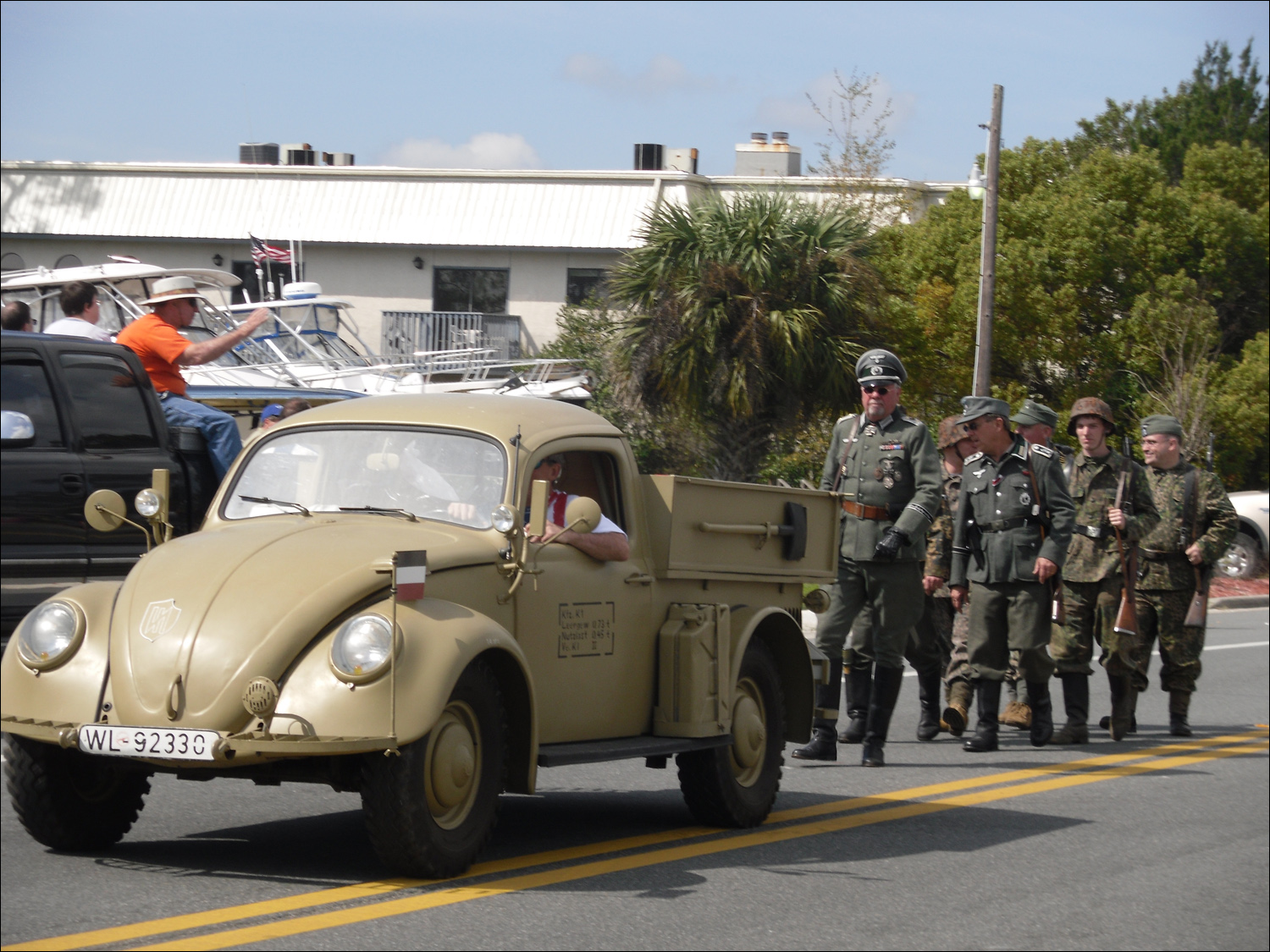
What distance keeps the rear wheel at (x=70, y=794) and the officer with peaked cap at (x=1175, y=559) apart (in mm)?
8118

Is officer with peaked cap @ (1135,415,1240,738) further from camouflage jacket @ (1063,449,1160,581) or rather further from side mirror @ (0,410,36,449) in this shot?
side mirror @ (0,410,36,449)

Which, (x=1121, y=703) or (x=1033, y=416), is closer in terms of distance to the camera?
(x=1033, y=416)

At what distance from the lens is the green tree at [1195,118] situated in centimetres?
4919

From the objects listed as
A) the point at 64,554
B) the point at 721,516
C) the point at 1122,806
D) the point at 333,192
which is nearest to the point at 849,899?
the point at 721,516

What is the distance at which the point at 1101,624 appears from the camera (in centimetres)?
1174

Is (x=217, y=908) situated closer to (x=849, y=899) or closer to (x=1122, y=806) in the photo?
(x=849, y=899)

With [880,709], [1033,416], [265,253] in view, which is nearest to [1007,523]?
[1033,416]

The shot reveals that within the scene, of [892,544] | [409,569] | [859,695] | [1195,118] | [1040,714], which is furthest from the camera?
[1195,118]

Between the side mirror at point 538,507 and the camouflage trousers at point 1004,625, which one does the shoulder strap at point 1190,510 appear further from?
the side mirror at point 538,507

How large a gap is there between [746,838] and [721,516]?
1.90 metres

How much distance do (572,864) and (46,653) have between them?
2.03 metres

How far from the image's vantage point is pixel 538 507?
17.4 feet

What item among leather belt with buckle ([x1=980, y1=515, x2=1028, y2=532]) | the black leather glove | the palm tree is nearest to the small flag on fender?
the black leather glove

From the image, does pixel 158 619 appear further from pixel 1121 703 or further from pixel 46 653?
pixel 1121 703
